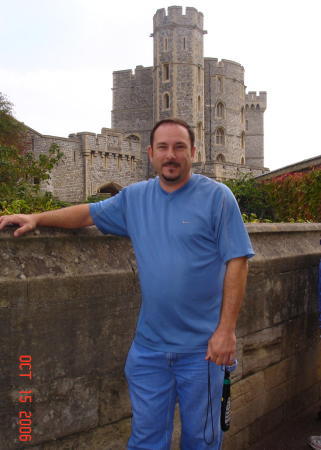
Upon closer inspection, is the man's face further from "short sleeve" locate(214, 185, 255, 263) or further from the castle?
the castle

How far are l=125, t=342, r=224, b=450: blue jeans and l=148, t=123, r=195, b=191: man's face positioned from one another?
70 centimetres

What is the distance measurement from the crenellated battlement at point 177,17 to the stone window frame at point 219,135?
9.42m

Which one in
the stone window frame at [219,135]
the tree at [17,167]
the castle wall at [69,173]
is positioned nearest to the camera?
the tree at [17,167]

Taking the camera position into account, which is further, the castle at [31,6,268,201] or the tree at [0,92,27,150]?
the castle at [31,6,268,201]

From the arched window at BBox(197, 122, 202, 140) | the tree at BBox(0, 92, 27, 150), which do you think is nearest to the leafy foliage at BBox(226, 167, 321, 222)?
the tree at BBox(0, 92, 27, 150)

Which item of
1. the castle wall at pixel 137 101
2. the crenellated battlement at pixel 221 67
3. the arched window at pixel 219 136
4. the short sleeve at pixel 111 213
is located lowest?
the short sleeve at pixel 111 213

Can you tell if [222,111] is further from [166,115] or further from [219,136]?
[166,115]

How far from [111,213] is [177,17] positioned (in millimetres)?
45069

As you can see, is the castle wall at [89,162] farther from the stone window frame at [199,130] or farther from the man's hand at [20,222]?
the man's hand at [20,222]

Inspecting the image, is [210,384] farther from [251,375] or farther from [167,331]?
[251,375]

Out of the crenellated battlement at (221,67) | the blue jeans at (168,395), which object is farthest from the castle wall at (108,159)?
the blue jeans at (168,395)

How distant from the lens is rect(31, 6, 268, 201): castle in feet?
120

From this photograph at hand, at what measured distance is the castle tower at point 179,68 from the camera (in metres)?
43.4

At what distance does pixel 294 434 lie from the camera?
3.44 meters
